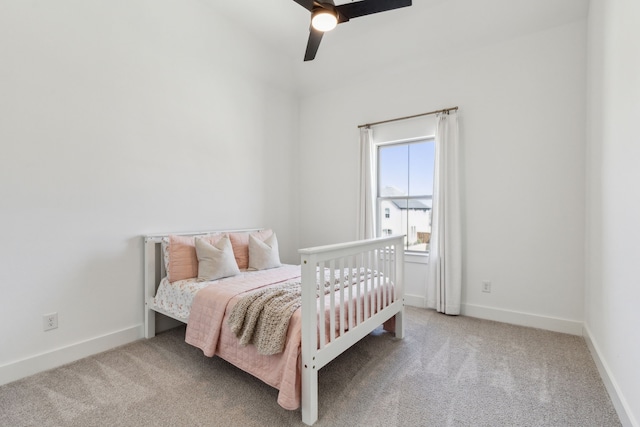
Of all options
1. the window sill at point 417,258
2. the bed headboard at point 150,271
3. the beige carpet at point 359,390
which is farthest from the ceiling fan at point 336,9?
the window sill at point 417,258

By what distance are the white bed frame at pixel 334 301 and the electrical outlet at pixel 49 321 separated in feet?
1.92

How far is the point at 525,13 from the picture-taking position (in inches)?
98.8

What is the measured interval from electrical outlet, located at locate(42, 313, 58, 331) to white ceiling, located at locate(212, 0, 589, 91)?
9.70ft

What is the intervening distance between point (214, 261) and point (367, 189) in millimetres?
1942

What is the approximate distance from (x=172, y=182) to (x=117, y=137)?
557 mm

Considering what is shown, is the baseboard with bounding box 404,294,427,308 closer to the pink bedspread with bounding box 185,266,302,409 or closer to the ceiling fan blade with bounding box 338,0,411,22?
the pink bedspread with bounding box 185,266,302,409

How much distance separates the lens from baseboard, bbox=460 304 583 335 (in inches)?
100.0

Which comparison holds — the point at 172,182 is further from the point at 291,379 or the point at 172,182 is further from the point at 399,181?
the point at 399,181

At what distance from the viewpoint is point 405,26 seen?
2869 millimetres

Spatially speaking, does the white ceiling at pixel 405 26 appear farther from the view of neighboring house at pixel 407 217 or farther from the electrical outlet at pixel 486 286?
the electrical outlet at pixel 486 286

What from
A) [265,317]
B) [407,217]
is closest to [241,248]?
[265,317]

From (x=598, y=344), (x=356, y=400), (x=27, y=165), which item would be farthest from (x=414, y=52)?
(x=27, y=165)

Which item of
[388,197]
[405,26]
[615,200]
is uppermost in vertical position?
[405,26]

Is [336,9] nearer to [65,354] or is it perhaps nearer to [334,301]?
[334,301]
